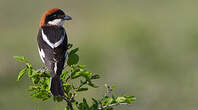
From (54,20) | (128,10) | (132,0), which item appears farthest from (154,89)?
(132,0)

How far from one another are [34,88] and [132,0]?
78.8ft

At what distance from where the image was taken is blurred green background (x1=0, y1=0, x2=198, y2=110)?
1401 centimetres

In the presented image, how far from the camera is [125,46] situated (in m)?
18.6

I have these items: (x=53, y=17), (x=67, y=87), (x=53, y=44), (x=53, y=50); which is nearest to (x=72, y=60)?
(x=67, y=87)

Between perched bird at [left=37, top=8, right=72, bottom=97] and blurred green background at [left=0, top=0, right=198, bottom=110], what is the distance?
5.47 metres

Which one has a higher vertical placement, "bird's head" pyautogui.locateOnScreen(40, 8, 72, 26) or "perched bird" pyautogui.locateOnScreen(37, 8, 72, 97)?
"bird's head" pyautogui.locateOnScreen(40, 8, 72, 26)

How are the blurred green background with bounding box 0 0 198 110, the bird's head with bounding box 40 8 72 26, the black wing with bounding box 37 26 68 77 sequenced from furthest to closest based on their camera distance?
the blurred green background with bounding box 0 0 198 110, the bird's head with bounding box 40 8 72 26, the black wing with bounding box 37 26 68 77

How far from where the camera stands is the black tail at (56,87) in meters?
5.42

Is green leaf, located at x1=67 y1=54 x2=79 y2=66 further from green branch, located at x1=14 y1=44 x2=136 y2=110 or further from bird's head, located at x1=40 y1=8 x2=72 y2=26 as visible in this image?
bird's head, located at x1=40 y1=8 x2=72 y2=26

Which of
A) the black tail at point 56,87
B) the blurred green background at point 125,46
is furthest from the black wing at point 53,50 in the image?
the blurred green background at point 125,46

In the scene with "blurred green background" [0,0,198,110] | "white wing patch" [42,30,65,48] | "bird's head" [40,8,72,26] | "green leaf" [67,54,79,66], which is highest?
"bird's head" [40,8,72,26]

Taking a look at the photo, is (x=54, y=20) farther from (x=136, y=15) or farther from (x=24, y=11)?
(x=24, y=11)

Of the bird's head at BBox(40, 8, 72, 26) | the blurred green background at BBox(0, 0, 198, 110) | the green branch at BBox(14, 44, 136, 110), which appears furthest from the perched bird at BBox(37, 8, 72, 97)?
the blurred green background at BBox(0, 0, 198, 110)

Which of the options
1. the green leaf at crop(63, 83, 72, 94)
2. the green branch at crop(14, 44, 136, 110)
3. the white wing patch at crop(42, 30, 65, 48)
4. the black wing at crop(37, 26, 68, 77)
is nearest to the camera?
the green branch at crop(14, 44, 136, 110)
